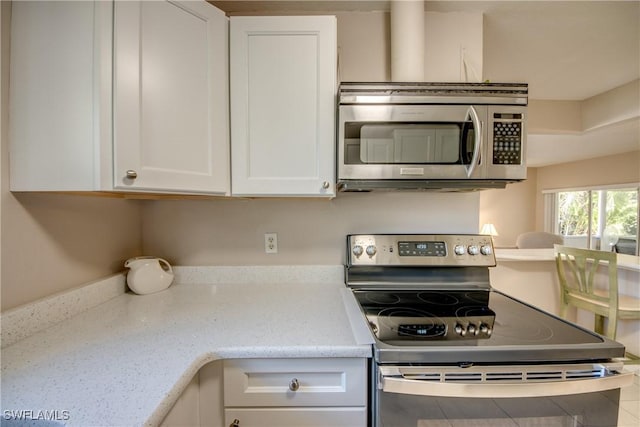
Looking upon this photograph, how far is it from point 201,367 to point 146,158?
26.8 inches

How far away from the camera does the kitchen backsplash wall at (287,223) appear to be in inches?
60.1

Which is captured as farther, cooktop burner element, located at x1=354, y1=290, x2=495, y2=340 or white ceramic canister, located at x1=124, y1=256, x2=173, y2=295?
white ceramic canister, located at x1=124, y1=256, x2=173, y2=295

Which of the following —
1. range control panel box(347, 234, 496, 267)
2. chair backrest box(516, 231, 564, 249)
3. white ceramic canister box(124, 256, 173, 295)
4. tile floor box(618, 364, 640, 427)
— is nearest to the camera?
white ceramic canister box(124, 256, 173, 295)

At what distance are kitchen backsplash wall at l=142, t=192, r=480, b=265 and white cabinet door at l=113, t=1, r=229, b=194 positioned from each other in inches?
15.4

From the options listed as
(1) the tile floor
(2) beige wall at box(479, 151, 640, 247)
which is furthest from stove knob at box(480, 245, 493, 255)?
(2) beige wall at box(479, 151, 640, 247)

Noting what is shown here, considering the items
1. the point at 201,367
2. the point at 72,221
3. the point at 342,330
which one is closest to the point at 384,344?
the point at 342,330

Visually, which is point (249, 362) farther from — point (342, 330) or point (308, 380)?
point (342, 330)

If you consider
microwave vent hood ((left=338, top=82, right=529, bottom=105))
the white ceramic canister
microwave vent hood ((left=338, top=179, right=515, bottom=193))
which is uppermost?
microwave vent hood ((left=338, top=82, right=529, bottom=105))

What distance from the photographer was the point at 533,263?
262 cm

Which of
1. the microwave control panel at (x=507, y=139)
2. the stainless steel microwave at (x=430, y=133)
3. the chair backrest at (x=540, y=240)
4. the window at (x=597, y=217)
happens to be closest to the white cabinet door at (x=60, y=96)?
the stainless steel microwave at (x=430, y=133)

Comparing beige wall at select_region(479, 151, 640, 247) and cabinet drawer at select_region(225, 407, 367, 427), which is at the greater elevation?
beige wall at select_region(479, 151, 640, 247)

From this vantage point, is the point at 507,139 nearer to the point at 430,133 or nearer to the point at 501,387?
the point at 430,133

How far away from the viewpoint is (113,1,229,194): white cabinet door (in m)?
0.90

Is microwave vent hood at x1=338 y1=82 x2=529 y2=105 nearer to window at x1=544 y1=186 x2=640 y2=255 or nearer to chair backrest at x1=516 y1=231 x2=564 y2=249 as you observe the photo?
chair backrest at x1=516 y1=231 x2=564 y2=249
